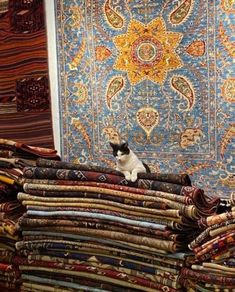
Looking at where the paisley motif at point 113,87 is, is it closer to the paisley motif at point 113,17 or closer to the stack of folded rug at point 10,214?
the paisley motif at point 113,17

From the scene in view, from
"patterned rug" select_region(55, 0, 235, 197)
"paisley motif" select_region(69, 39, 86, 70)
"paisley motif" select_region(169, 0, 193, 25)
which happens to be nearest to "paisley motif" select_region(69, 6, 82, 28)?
"patterned rug" select_region(55, 0, 235, 197)

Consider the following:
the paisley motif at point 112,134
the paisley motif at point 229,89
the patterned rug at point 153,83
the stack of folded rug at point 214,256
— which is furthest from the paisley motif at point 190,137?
the stack of folded rug at point 214,256

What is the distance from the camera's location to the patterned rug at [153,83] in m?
2.22

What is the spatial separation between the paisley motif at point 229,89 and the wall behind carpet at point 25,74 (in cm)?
108

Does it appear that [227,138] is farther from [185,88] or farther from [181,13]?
[181,13]

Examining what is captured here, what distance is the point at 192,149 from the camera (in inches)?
91.1

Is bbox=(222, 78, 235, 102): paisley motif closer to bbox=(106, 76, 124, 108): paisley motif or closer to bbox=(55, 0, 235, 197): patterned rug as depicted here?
bbox=(55, 0, 235, 197): patterned rug

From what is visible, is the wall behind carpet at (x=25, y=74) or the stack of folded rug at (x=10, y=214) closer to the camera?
the stack of folded rug at (x=10, y=214)

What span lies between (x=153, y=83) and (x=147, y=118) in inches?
7.9

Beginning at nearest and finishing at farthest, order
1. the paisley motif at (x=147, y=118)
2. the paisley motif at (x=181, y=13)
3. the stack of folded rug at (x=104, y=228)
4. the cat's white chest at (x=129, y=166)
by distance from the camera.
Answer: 1. the stack of folded rug at (x=104, y=228)
2. the cat's white chest at (x=129, y=166)
3. the paisley motif at (x=181, y=13)
4. the paisley motif at (x=147, y=118)

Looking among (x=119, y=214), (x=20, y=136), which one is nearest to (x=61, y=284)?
(x=119, y=214)

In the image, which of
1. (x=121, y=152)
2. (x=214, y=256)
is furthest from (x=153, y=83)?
(x=214, y=256)

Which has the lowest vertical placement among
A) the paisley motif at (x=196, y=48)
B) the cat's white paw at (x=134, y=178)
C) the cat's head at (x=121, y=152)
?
the cat's white paw at (x=134, y=178)

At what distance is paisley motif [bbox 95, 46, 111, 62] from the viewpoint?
8.07ft
